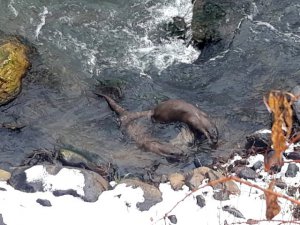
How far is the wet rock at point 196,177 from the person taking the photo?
5.24 metres

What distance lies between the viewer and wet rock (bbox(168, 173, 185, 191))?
5.26 metres

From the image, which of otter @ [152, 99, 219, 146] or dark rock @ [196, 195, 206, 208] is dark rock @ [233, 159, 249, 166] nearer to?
otter @ [152, 99, 219, 146]

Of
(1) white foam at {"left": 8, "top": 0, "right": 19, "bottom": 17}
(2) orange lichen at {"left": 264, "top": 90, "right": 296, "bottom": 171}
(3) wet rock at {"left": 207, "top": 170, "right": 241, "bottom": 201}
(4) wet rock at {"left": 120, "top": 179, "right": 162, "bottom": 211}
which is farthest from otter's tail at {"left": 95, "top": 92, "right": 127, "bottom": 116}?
Answer: (2) orange lichen at {"left": 264, "top": 90, "right": 296, "bottom": 171}

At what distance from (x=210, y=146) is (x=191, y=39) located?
2123 mm

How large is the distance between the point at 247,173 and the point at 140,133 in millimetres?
1663

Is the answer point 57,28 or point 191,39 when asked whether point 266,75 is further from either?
point 57,28

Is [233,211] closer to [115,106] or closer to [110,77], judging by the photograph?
[115,106]

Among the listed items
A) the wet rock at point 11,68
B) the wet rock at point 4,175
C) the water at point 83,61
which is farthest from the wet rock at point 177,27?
the wet rock at point 4,175

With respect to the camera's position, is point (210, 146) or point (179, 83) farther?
point (179, 83)

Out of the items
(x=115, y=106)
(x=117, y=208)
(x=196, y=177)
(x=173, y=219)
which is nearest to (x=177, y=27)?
(x=115, y=106)

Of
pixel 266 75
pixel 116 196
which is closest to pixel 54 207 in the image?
pixel 116 196

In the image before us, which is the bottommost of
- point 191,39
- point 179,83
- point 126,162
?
point 126,162

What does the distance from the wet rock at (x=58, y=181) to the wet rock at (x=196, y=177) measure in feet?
2.99

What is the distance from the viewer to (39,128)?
6.30 m
